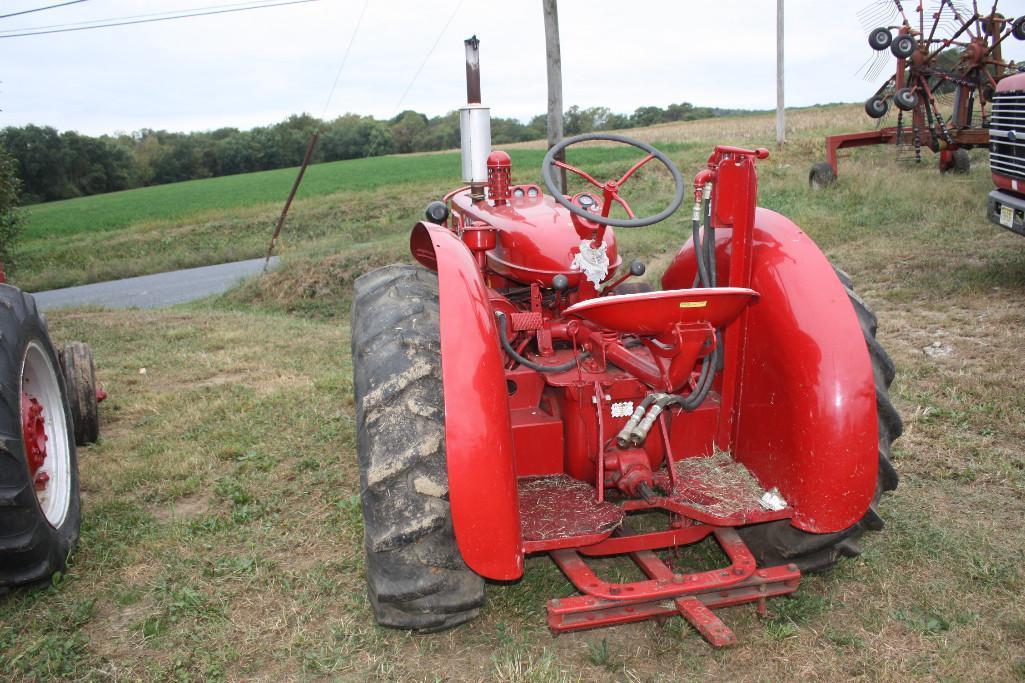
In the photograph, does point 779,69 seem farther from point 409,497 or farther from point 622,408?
point 409,497

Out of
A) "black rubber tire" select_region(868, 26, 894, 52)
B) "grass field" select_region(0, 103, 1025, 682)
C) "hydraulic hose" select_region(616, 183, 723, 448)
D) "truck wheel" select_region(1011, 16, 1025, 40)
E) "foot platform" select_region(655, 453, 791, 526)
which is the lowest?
"grass field" select_region(0, 103, 1025, 682)

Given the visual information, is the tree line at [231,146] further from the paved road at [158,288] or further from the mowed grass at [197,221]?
the paved road at [158,288]

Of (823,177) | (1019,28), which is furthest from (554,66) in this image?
(1019,28)

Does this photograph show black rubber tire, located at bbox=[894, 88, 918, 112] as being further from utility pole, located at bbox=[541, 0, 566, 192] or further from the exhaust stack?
the exhaust stack

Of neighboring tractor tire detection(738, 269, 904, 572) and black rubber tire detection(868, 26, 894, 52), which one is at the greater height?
black rubber tire detection(868, 26, 894, 52)

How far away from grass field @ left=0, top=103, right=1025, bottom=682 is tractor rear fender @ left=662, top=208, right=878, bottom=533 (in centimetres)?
49

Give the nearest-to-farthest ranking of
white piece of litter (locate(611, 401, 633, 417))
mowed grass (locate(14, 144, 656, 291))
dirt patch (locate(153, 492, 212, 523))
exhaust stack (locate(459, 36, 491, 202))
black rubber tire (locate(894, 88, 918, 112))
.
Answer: white piece of litter (locate(611, 401, 633, 417)) < dirt patch (locate(153, 492, 212, 523)) < exhaust stack (locate(459, 36, 491, 202)) < black rubber tire (locate(894, 88, 918, 112)) < mowed grass (locate(14, 144, 656, 291))

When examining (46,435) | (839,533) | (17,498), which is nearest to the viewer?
(839,533)

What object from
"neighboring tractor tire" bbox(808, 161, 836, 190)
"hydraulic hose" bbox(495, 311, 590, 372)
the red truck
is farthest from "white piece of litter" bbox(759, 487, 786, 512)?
"neighboring tractor tire" bbox(808, 161, 836, 190)

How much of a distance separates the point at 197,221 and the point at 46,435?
22.9m

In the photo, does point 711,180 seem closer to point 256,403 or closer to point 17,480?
point 17,480

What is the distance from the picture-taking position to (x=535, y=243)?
3.51m

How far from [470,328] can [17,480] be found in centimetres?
179

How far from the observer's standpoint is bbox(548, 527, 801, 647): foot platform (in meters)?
2.56
